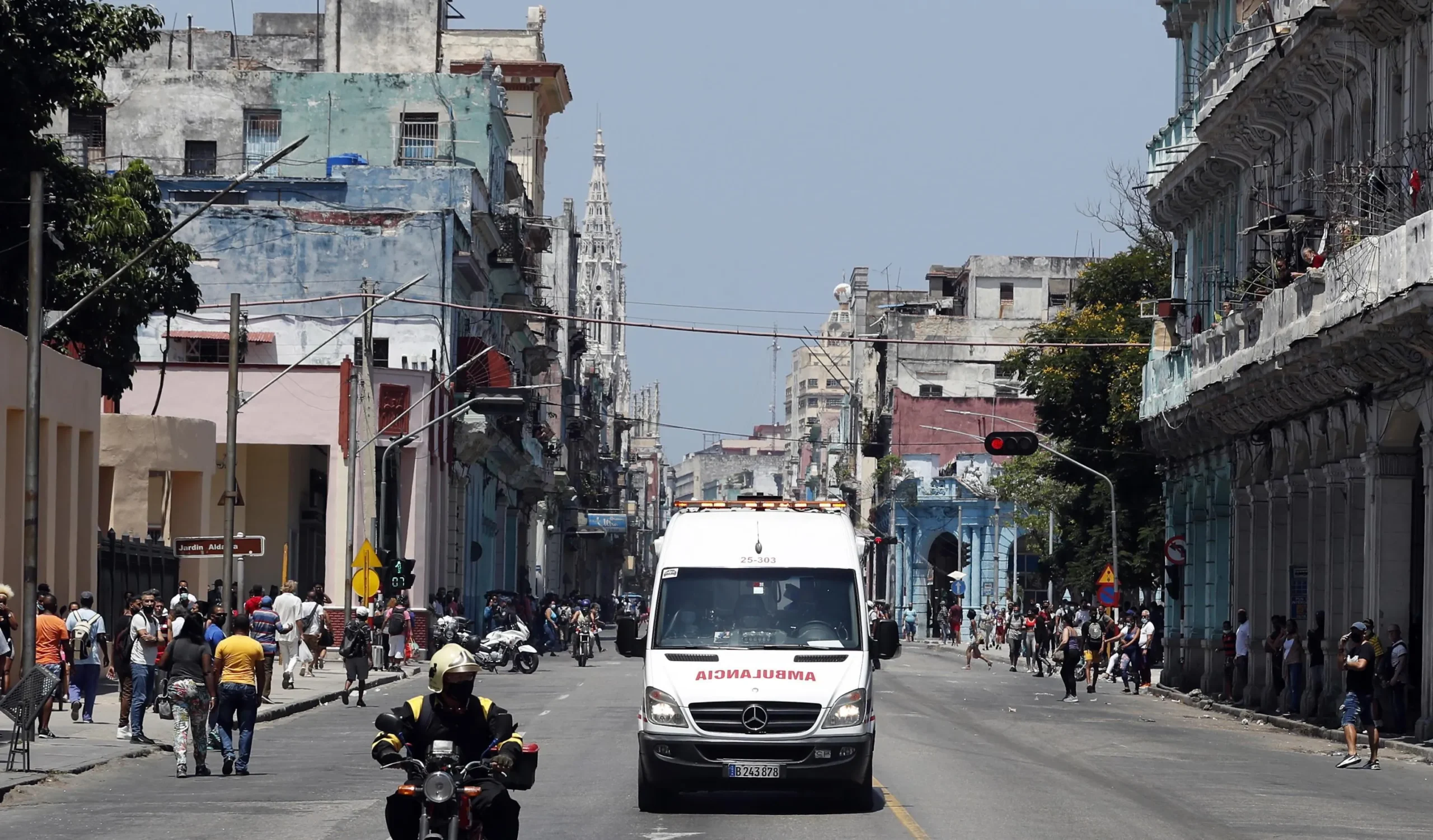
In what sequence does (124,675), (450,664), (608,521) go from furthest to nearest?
(608,521)
(124,675)
(450,664)

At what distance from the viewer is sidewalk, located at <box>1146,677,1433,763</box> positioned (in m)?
28.3

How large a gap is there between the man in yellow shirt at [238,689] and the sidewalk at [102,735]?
58.5 inches

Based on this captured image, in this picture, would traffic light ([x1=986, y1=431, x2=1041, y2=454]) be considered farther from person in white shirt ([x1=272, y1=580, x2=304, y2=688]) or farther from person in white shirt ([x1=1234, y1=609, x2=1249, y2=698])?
person in white shirt ([x1=272, y1=580, x2=304, y2=688])

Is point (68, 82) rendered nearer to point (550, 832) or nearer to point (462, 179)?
point (550, 832)

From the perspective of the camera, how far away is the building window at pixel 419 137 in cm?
6912

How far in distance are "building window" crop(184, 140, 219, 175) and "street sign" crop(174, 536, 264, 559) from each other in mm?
33523

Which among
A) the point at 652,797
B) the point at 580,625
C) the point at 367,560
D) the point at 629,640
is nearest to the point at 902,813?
the point at 652,797

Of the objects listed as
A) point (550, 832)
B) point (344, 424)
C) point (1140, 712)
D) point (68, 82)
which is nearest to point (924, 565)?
point (344, 424)

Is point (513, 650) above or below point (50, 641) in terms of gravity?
below

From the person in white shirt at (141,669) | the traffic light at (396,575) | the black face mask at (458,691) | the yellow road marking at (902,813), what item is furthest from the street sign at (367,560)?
the black face mask at (458,691)

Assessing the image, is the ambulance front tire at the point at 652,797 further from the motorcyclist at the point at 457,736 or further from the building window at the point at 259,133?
the building window at the point at 259,133

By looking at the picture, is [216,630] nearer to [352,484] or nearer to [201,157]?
[352,484]

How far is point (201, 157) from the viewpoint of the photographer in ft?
220

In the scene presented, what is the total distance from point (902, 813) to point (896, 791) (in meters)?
2.15
